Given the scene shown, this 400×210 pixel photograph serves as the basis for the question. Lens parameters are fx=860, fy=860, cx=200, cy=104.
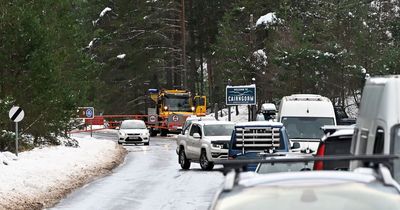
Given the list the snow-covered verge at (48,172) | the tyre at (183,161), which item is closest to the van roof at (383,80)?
the snow-covered verge at (48,172)

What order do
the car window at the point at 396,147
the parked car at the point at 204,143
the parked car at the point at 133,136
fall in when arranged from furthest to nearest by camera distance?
the parked car at the point at 133,136, the parked car at the point at 204,143, the car window at the point at 396,147

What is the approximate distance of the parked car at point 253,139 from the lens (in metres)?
25.7

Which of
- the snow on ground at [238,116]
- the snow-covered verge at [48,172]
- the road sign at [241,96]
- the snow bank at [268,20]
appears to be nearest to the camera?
the snow-covered verge at [48,172]

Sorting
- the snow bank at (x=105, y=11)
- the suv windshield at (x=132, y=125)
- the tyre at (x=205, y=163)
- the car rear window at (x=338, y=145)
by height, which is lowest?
the tyre at (x=205, y=163)

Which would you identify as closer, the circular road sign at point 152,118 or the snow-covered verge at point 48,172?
the snow-covered verge at point 48,172

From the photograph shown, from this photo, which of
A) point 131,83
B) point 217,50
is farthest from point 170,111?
point 131,83

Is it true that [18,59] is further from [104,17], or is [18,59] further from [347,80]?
[104,17]

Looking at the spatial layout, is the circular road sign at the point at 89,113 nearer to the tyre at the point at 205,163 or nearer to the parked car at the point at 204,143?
the parked car at the point at 204,143

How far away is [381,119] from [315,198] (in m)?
3.56

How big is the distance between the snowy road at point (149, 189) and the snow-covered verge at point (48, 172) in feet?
1.89

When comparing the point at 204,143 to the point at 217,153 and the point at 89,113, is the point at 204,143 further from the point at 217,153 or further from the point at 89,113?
the point at 89,113

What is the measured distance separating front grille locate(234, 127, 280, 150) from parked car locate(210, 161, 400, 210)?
20226 millimetres

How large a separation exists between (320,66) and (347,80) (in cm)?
335

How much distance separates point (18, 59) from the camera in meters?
31.0
